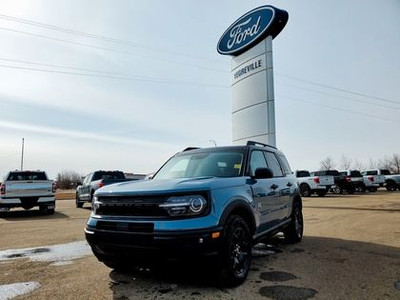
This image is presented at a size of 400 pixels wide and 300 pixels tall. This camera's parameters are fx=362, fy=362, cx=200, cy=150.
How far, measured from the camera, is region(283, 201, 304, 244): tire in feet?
24.3

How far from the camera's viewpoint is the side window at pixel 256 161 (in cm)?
565

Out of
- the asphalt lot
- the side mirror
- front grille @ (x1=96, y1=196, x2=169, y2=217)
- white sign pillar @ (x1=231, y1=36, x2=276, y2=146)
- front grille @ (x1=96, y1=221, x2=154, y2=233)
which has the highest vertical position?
white sign pillar @ (x1=231, y1=36, x2=276, y2=146)

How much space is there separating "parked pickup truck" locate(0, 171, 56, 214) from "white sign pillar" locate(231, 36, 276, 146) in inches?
376

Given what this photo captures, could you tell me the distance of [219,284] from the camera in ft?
14.3

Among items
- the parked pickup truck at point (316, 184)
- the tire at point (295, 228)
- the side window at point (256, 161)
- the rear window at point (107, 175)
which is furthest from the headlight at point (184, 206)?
the parked pickup truck at point (316, 184)

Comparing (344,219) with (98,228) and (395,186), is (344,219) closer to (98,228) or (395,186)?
(98,228)

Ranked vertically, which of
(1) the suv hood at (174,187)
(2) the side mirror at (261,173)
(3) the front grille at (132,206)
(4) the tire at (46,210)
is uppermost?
(2) the side mirror at (261,173)

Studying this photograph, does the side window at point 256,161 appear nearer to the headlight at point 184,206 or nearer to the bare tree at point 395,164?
the headlight at point 184,206

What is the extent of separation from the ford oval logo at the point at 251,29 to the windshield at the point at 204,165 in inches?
554

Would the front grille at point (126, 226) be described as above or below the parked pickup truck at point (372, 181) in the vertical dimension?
below

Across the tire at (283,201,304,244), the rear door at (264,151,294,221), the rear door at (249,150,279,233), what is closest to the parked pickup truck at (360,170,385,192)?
the tire at (283,201,304,244)

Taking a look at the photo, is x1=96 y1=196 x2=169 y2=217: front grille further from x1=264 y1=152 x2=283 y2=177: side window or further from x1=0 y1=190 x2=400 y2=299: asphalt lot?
x1=264 y1=152 x2=283 y2=177: side window

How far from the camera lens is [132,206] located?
4.35m

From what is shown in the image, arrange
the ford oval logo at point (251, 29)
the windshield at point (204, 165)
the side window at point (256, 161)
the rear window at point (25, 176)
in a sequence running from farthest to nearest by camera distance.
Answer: the ford oval logo at point (251, 29) → the rear window at point (25, 176) → the side window at point (256, 161) → the windshield at point (204, 165)
